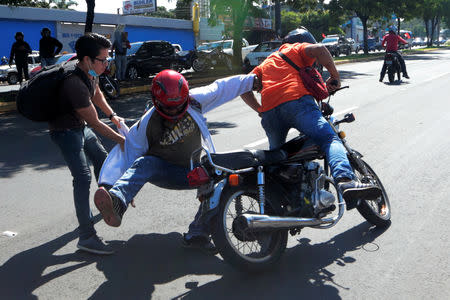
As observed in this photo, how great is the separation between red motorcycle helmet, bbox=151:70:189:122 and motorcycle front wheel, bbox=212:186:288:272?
2.23 feet

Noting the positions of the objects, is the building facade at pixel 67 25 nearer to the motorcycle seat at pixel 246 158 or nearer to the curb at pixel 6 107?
the curb at pixel 6 107

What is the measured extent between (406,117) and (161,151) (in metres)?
7.18

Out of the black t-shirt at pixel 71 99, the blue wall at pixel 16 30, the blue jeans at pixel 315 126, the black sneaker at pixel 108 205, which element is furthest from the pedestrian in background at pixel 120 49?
the blue wall at pixel 16 30

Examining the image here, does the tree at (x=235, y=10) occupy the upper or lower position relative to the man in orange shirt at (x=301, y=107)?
upper

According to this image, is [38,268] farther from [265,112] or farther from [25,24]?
[25,24]

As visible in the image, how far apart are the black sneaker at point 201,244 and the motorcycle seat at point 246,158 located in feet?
2.59

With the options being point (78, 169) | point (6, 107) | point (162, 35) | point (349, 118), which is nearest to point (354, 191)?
point (349, 118)

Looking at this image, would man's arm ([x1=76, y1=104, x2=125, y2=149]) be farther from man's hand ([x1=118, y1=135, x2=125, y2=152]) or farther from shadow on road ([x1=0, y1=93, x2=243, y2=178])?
shadow on road ([x1=0, y1=93, x2=243, y2=178])

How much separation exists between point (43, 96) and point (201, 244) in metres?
1.63

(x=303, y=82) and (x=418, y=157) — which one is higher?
(x=303, y=82)

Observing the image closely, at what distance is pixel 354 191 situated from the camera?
11.1ft

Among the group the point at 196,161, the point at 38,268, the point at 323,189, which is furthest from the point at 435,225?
the point at 38,268

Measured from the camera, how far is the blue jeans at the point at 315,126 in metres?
3.55

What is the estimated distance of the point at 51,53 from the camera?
16.0 m
